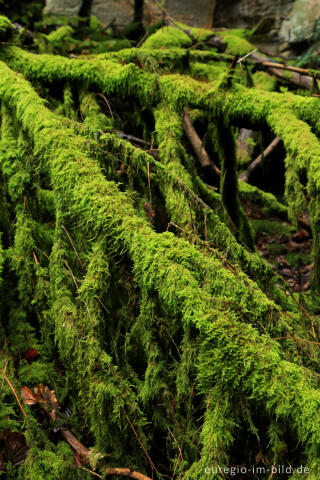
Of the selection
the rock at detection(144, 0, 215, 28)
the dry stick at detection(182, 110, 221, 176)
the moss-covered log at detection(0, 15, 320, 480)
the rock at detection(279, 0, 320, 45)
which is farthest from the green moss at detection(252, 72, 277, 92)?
the rock at detection(144, 0, 215, 28)

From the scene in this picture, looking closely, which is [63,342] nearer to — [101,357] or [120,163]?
[101,357]

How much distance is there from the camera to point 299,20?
11844 millimetres

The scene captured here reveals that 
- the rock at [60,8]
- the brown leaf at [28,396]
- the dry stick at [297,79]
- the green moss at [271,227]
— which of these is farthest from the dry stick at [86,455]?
the rock at [60,8]

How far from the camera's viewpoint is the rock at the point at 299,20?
11.5m

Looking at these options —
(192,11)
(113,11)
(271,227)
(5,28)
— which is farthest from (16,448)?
(192,11)

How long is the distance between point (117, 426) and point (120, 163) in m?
1.47

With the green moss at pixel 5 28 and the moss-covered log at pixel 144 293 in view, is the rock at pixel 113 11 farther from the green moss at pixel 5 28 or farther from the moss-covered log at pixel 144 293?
the moss-covered log at pixel 144 293

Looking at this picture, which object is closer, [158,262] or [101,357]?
[158,262]

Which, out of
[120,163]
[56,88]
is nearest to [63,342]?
[120,163]

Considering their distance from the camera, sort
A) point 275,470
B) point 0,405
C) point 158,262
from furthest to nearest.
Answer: point 0,405, point 275,470, point 158,262

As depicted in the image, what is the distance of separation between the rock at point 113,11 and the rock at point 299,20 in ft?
16.1

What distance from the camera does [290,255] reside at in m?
6.62

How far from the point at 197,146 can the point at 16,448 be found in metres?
4.80

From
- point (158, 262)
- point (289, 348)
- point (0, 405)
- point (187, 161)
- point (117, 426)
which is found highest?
point (187, 161)
